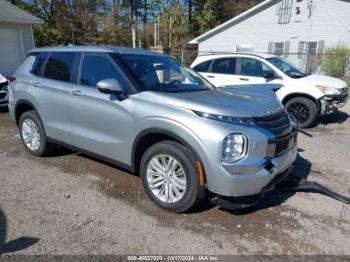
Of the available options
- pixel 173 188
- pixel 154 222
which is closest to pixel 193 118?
pixel 173 188

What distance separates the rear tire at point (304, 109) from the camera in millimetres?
7117

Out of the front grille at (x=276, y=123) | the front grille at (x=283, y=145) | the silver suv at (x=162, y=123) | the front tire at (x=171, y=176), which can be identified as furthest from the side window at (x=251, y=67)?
the front tire at (x=171, y=176)

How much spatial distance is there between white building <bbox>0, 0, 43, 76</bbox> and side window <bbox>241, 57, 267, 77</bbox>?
10.3m

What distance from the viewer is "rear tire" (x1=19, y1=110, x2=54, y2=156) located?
476 cm

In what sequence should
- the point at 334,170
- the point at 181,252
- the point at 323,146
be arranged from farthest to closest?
the point at 323,146, the point at 334,170, the point at 181,252

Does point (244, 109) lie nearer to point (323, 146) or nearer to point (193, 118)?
point (193, 118)

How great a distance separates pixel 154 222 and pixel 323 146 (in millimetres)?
4194

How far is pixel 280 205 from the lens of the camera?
11.8 ft

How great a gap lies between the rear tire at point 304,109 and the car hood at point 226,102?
3769 millimetres

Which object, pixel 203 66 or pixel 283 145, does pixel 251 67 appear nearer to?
pixel 203 66

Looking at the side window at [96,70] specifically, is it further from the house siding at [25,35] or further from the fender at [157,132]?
the house siding at [25,35]

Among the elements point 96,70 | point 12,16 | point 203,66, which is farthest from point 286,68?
point 12,16

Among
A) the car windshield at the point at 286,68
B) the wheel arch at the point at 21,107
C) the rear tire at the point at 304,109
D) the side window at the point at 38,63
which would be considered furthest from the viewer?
the car windshield at the point at 286,68

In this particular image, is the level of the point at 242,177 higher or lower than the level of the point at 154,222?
higher
